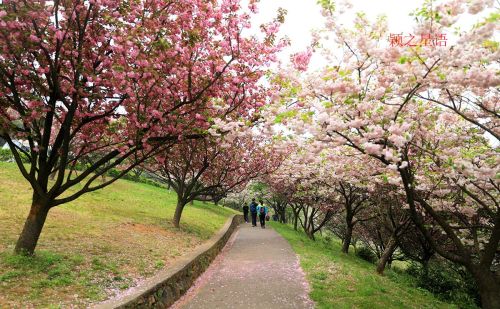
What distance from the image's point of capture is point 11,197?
1478 centimetres

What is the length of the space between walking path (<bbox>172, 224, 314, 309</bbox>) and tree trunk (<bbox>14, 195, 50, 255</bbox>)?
3.65 m

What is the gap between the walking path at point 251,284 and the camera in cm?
847

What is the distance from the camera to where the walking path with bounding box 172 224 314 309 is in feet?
27.8

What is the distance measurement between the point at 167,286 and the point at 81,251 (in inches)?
117

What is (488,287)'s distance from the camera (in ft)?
22.9

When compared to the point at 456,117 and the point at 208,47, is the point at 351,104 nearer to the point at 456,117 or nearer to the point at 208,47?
the point at 208,47

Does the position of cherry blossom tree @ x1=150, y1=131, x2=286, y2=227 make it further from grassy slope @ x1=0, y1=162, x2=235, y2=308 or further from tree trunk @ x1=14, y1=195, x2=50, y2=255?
tree trunk @ x1=14, y1=195, x2=50, y2=255

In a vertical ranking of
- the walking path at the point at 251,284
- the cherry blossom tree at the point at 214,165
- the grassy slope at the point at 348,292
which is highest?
the cherry blossom tree at the point at 214,165

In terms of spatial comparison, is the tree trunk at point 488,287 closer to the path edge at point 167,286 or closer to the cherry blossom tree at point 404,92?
the cherry blossom tree at point 404,92

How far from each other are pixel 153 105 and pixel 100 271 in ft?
13.6

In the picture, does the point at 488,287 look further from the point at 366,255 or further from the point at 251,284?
the point at 366,255

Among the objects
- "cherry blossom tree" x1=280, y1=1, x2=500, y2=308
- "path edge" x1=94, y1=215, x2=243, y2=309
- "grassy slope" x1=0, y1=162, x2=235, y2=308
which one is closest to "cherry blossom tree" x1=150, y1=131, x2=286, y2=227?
"grassy slope" x1=0, y1=162, x2=235, y2=308

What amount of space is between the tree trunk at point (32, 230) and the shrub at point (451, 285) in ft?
48.1

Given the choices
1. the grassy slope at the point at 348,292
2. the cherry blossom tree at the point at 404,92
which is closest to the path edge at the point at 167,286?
the grassy slope at the point at 348,292
